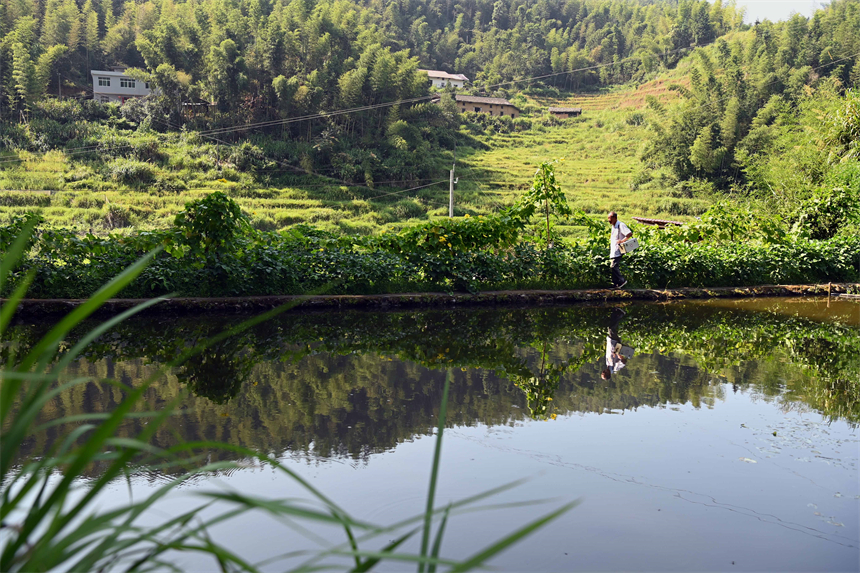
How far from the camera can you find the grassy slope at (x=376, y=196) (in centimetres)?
3656

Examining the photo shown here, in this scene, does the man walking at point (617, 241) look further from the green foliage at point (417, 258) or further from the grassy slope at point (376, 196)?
the grassy slope at point (376, 196)

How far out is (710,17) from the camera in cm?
9862

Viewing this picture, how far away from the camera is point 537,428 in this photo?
4.18 m

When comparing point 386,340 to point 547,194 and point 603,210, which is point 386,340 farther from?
point 603,210

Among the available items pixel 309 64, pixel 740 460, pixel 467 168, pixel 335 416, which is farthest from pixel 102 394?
pixel 309 64

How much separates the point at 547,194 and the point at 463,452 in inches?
275

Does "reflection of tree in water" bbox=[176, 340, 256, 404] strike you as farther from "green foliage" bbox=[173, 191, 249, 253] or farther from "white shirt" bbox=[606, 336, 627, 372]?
"white shirt" bbox=[606, 336, 627, 372]

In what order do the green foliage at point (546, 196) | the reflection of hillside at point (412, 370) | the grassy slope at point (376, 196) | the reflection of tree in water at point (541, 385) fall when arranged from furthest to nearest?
the grassy slope at point (376, 196) → the green foliage at point (546, 196) → the reflection of tree in water at point (541, 385) → the reflection of hillside at point (412, 370)

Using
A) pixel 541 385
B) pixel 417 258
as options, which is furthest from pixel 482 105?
pixel 541 385

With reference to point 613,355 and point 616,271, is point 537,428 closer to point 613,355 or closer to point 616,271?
point 613,355

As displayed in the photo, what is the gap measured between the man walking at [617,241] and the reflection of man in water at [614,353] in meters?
1.92

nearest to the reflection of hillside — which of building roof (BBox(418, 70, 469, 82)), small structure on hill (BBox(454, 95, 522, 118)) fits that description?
small structure on hill (BBox(454, 95, 522, 118))

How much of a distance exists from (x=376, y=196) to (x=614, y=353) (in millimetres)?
42289

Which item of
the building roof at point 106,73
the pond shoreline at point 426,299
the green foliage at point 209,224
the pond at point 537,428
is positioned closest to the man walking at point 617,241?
the pond shoreline at point 426,299
